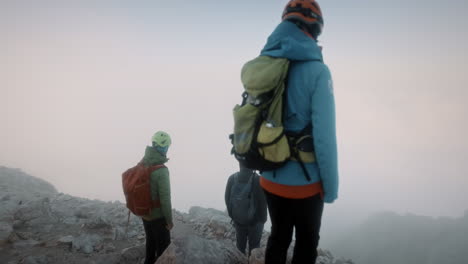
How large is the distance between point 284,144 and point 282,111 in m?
0.35

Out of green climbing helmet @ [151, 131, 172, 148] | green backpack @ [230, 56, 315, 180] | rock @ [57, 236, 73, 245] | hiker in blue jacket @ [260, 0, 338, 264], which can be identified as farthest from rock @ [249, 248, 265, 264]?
rock @ [57, 236, 73, 245]

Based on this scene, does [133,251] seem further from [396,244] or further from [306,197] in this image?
[396,244]

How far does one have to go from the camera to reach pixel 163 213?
17.4 feet

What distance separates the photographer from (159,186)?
5.21 metres

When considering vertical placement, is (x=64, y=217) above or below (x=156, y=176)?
below

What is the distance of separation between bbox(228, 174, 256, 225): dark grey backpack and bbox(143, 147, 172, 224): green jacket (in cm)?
187

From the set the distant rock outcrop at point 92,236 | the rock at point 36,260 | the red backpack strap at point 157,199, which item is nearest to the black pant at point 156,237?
the red backpack strap at point 157,199

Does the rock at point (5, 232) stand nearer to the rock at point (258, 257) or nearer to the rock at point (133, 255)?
the rock at point (133, 255)

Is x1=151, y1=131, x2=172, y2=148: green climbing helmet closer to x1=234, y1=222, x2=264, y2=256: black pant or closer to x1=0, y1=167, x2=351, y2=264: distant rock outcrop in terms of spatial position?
x1=0, y1=167, x2=351, y2=264: distant rock outcrop

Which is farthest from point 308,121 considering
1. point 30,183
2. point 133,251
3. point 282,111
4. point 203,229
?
point 30,183

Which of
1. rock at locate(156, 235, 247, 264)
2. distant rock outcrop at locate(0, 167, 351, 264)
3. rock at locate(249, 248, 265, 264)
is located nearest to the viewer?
rock at locate(156, 235, 247, 264)

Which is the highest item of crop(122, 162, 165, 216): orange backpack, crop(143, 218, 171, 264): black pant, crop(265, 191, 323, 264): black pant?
crop(265, 191, 323, 264): black pant

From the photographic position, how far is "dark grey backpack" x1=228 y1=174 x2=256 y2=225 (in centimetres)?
645

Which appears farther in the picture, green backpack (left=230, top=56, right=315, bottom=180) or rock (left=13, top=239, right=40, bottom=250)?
rock (left=13, top=239, right=40, bottom=250)
